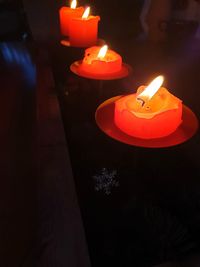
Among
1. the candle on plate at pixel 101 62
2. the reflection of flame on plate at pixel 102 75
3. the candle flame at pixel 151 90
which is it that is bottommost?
the reflection of flame on plate at pixel 102 75

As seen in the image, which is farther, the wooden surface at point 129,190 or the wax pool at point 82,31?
the wax pool at point 82,31

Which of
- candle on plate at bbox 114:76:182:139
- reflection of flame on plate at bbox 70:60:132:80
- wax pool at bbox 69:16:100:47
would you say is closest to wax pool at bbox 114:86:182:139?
candle on plate at bbox 114:76:182:139

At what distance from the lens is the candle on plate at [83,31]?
2.51 ft

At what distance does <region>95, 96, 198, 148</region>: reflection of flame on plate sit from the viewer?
0.40 meters

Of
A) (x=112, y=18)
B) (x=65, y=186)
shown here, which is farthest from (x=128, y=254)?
(x=112, y=18)

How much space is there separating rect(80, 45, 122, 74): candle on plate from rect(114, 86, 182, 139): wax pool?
20cm

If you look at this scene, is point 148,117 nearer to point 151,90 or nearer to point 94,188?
point 151,90

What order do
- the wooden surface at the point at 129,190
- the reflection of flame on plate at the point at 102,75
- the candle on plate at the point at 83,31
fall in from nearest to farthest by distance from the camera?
the wooden surface at the point at 129,190, the reflection of flame on plate at the point at 102,75, the candle on plate at the point at 83,31

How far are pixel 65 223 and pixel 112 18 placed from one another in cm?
112

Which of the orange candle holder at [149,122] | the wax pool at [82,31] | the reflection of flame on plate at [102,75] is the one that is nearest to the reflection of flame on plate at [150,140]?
the orange candle holder at [149,122]

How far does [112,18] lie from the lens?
1298 mm

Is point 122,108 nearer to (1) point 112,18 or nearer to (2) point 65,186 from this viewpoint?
(2) point 65,186

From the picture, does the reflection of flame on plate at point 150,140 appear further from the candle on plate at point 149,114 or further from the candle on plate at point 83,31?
the candle on plate at point 83,31

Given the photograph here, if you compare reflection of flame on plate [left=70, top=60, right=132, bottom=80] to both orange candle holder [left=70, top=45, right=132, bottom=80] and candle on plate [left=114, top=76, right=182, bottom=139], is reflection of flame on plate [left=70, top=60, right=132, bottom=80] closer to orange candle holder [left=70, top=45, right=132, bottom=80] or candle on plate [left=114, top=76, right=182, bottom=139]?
orange candle holder [left=70, top=45, right=132, bottom=80]
